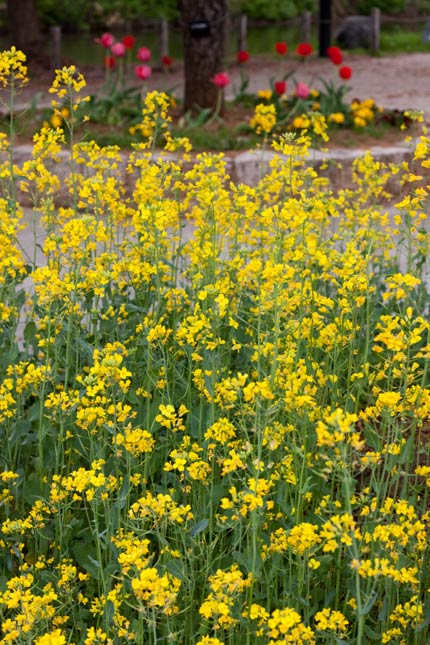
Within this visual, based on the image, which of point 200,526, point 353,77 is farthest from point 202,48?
point 200,526

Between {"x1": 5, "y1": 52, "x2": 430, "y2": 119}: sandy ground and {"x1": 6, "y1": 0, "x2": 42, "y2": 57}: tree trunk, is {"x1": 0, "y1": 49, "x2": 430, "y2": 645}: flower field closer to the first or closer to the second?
{"x1": 5, "y1": 52, "x2": 430, "y2": 119}: sandy ground

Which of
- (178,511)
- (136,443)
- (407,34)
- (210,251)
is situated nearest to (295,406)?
(136,443)

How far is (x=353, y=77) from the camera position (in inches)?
535

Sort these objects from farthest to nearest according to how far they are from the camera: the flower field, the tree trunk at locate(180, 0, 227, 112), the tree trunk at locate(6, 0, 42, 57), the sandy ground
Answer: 1. the tree trunk at locate(6, 0, 42, 57)
2. the sandy ground
3. the tree trunk at locate(180, 0, 227, 112)
4. the flower field

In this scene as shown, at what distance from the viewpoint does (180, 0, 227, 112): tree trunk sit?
930cm

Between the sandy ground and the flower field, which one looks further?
the sandy ground

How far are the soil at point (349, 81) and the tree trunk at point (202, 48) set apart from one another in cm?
34

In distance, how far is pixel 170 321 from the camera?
4.55 meters

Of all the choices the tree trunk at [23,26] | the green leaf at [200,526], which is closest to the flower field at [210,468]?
the green leaf at [200,526]

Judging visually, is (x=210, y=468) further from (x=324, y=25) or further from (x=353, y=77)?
(x=324, y=25)

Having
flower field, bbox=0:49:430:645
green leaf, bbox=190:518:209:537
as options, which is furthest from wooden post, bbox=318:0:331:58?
green leaf, bbox=190:518:209:537

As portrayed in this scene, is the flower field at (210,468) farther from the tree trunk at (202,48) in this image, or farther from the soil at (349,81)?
the soil at (349,81)

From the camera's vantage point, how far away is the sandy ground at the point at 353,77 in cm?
1181

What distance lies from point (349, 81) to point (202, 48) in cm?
411
